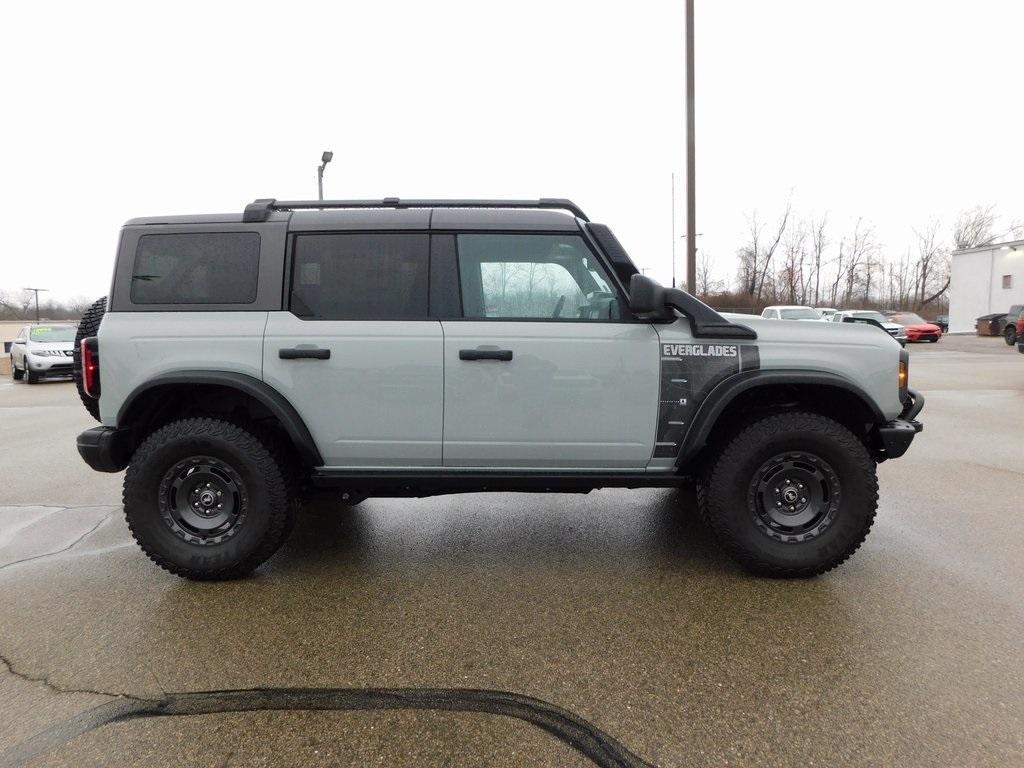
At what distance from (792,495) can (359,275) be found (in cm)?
264

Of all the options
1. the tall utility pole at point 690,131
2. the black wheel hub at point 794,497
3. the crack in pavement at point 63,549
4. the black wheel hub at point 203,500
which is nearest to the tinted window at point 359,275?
the black wheel hub at point 203,500

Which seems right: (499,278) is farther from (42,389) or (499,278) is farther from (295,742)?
(42,389)

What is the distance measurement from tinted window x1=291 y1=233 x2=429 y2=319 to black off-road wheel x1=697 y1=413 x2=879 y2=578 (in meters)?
1.88

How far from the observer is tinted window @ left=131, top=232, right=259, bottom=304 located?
3365mm

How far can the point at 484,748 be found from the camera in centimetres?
202

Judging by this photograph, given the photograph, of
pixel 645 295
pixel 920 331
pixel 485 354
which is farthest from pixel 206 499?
pixel 920 331

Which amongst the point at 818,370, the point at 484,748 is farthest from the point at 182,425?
the point at 818,370

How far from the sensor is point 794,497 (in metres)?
3.33

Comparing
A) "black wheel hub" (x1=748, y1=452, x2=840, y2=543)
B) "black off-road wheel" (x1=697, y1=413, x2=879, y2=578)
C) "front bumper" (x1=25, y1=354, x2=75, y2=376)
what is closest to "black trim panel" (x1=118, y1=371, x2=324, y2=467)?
"black off-road wheel" (x1=697, y1=413, x2=879, y2=578)

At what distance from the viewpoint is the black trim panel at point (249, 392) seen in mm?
3215

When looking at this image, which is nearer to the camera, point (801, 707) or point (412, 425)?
point (801, 707)

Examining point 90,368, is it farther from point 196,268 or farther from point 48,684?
point 48,684

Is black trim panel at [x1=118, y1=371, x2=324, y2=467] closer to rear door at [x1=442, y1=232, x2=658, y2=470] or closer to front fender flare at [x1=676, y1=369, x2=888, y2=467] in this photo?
rear door at [x1=442, y1=232, x2=658, y2=470]

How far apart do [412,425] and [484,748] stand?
65.7 inches
